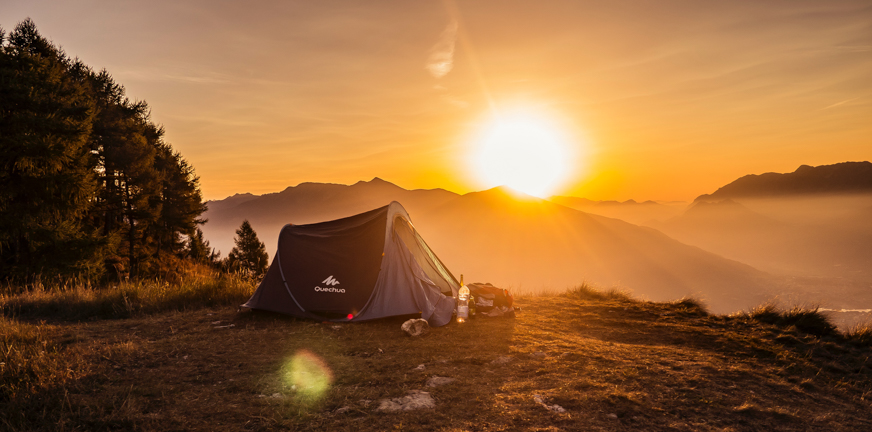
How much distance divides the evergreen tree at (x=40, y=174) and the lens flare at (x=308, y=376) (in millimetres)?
15470

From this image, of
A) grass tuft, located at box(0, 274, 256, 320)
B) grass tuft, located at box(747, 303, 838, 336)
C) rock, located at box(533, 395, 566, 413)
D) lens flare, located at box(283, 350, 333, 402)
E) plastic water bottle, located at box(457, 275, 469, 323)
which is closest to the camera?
rock, located at box(533, 395, 566, 413)

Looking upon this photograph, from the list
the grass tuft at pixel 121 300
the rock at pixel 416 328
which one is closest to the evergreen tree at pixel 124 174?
the grass tuft at pixel 121 300

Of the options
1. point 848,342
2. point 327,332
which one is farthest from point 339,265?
point 848,342

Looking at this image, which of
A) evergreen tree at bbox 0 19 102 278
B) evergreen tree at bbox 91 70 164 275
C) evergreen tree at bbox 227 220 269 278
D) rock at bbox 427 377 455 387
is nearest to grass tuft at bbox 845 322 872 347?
rock at bbox 427 377 455 387

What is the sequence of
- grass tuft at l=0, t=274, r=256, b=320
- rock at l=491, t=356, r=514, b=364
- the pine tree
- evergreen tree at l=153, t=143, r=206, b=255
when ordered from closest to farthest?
rock at l=491, t=356, r=514, b=364, grass tuft at l=0, t=274, r=256, b=320, evergreen tree at l=153, t=143, r=206, b=255, the pine tree

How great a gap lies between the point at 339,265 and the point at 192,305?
4100 millimetres

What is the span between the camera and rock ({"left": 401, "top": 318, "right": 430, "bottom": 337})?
727 centimetres

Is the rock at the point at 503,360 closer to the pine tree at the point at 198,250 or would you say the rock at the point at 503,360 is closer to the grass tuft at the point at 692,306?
the grass tuft at the point at 692,306

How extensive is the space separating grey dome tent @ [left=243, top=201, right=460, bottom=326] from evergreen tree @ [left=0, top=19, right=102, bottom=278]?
480 inches

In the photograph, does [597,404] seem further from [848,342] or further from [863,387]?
[848,342]

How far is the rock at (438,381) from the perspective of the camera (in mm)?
4906

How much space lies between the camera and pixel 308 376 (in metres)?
5.21

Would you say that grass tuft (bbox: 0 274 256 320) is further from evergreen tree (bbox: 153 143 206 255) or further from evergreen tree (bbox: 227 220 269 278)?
evergreen tree (bbox: 227 220 269 278)

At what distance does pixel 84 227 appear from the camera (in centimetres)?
1877
